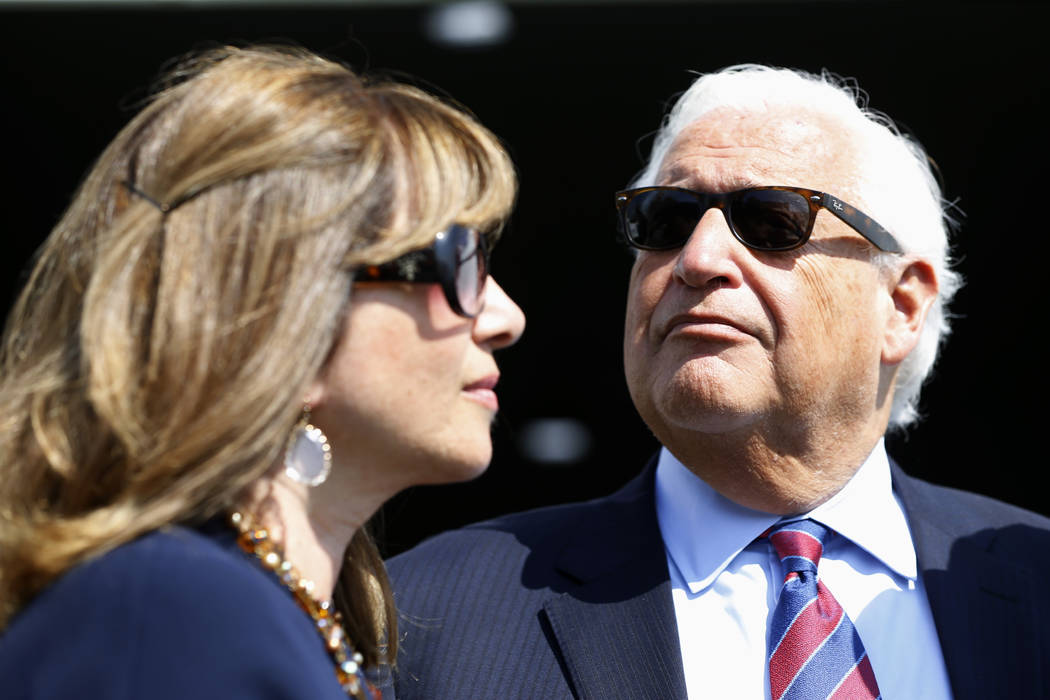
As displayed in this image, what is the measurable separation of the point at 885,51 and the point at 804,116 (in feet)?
11.0

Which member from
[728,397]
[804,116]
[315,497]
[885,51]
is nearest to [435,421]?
[315,497]

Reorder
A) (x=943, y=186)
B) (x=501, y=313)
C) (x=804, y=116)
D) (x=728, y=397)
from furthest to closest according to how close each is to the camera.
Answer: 1. (x=943, y=186)
2. (x=804, y=116)
3. (x=728, y=397)
4. (x=501, y=313)

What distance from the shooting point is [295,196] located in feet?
4.79

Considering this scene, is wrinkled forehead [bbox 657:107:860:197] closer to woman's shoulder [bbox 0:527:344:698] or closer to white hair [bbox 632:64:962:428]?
white hair [bbox 632:64:962:428]

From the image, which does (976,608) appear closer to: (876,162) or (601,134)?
(876,162)

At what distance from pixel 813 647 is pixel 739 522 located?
0.33 m

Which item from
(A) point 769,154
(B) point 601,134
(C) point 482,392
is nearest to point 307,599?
(C) point 482,392

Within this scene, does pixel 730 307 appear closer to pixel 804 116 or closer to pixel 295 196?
pixel 804 116

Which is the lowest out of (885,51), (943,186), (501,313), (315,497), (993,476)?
(993,476)

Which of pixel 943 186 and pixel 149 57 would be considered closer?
pixel 149 57

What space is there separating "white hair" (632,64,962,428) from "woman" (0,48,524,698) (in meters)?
1.17

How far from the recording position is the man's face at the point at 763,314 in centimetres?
237

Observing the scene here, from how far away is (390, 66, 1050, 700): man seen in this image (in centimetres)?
220

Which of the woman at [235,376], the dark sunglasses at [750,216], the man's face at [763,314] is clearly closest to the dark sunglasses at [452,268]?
the woman at [235,376]
